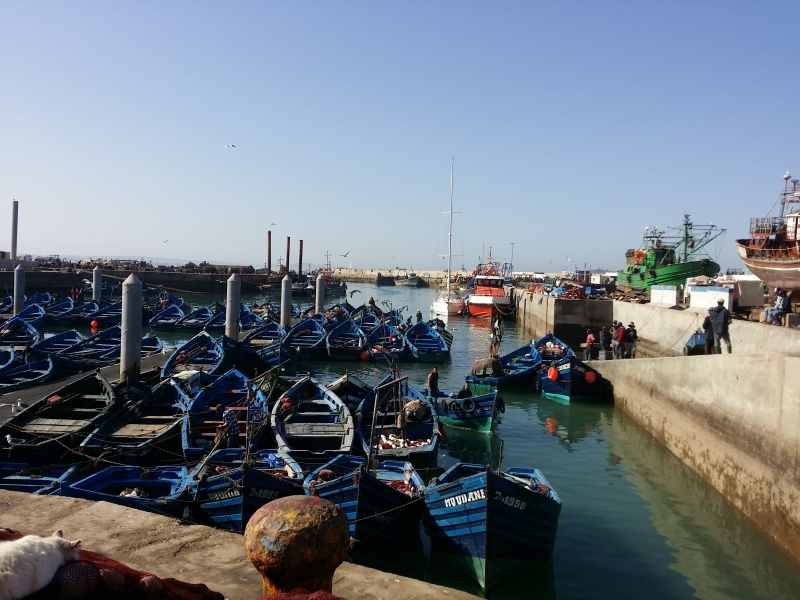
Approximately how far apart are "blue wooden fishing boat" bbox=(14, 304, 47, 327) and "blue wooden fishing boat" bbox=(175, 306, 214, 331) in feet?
29.3

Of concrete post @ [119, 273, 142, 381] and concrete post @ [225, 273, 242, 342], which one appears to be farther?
concrete post @ [225, 273, 242, 342]

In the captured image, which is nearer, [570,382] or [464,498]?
[464,498]

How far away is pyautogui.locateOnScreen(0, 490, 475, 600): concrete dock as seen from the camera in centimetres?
473

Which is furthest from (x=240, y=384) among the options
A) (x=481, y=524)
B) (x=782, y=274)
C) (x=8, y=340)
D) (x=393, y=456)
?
(x=782, y=274)

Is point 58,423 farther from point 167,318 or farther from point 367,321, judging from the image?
point 167,318

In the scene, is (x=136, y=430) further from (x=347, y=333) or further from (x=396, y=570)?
(x=347, y=333)

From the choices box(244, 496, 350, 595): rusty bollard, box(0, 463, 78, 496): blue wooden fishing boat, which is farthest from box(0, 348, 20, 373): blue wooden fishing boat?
box(244, 496, 350, 595): rusty bollard

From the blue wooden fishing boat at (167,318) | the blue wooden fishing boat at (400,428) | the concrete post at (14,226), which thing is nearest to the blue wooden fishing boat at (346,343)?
the blue wooden fishing boat at (400,428)

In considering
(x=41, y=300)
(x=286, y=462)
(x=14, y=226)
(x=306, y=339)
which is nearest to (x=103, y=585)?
(x=286, y=462)

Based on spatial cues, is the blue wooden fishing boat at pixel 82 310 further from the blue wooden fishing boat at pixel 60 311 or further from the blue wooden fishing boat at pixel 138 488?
the blue wooden fishing boat at pixel 138 488

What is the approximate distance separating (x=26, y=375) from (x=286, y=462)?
586 inches

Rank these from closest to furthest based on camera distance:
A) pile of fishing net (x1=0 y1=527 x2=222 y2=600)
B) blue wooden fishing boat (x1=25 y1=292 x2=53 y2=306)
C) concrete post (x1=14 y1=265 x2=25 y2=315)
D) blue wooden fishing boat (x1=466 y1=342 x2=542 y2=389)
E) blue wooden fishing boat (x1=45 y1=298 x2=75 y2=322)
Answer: pile of fishing net (x1=0 y1=527 x2=222 y2=600) < blue wooden fishing boat (x1=466 y1=342 x2=542 y2=389) < concrete post (x1=14 y1=265 x2=25 y2=315) < blue wooden fishing boat (x1=45 y1=298 x2=75 y2=322) < blue wooden fishing boat (x1=25 y1=292 x2=53 y2=306)

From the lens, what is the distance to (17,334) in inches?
1298

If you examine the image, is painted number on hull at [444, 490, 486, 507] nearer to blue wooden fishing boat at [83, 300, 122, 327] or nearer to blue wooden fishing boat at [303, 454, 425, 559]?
blue wooden fishing boat at [303, 454, 425, 559]
